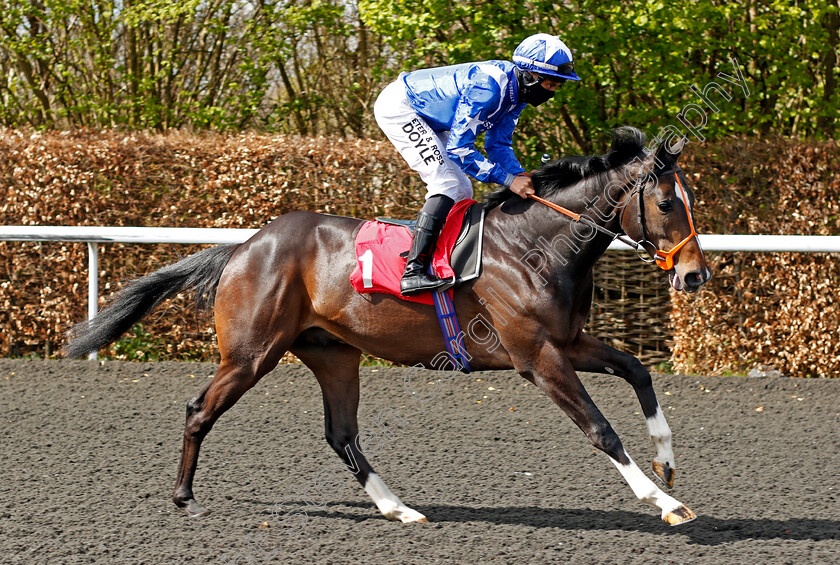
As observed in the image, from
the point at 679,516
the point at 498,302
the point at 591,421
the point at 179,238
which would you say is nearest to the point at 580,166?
the point at 498,302

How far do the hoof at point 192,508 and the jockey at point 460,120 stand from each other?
4.20ft

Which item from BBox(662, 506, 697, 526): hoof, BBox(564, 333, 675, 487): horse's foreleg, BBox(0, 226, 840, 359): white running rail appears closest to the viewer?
BBox(662, 506, 697, 526): hoof

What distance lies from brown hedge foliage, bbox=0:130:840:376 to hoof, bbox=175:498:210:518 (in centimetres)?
353

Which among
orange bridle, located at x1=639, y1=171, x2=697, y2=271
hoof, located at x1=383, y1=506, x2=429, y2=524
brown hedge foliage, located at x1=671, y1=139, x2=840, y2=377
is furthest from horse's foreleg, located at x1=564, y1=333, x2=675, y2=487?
brown hedge foliage, located at x1=671, y1=139, x2=840, y2=377

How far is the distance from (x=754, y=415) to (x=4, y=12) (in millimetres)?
8881

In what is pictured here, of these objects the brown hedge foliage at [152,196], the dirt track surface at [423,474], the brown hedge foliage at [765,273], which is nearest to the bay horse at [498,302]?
the dirt track surface at [423,474]

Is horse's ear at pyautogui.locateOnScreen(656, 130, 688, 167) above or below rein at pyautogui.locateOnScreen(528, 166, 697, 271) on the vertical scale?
above

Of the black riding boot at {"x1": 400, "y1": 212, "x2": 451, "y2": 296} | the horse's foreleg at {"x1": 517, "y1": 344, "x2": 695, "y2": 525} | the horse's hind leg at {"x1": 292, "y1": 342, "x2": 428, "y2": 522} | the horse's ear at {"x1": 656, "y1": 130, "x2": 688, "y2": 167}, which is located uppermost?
the horse's ear at {"x1": 656, "y1": 130, "x2": 688, "y2": 167}

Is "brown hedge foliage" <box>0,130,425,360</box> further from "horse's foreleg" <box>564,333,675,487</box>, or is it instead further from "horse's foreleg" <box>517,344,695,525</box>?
"horse's foreleg" <box>517,344,695,525</box>

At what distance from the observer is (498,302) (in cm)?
376

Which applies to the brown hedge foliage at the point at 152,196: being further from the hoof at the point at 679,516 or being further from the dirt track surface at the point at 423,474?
the hoof at the point at 679,516

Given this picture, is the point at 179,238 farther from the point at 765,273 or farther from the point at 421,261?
the point at 765,273

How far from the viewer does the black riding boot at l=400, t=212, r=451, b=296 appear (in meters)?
3.77

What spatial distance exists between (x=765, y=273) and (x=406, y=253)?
391cm
